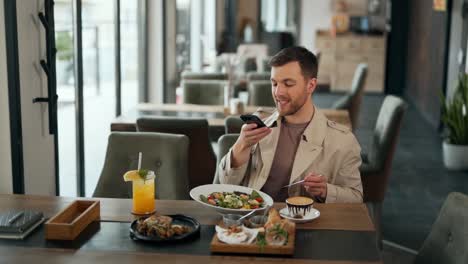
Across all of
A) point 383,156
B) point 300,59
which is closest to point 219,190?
point 300,59

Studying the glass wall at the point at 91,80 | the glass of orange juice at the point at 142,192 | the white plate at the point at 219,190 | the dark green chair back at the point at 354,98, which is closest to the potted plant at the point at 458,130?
the dark green chair back at the point at 354,98

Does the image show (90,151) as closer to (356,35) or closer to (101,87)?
(101,87)

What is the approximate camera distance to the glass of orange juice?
238cm

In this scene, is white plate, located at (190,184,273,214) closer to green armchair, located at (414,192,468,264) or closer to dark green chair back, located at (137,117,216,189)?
green armchair, located at (414,192,468,264)

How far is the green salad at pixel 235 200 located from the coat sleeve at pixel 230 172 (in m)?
0.27

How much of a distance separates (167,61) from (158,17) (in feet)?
1.72

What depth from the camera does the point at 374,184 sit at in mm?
4102

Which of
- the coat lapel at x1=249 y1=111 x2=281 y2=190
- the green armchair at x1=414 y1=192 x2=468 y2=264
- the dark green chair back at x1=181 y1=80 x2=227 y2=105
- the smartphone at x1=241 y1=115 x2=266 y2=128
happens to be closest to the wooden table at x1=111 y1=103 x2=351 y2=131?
the dark green chair back at x1=181 y1=80 x2=227 y2=105

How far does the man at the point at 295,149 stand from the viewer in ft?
8.92

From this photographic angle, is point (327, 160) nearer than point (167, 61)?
Yes

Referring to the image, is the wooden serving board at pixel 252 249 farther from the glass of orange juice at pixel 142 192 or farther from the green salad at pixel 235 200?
the glass of orange juice at pixel 142 192

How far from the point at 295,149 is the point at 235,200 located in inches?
20.7

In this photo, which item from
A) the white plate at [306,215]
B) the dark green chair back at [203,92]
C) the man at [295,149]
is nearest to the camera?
the white plate at [306,215]

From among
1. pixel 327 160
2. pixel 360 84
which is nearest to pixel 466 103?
pixel 360 84
